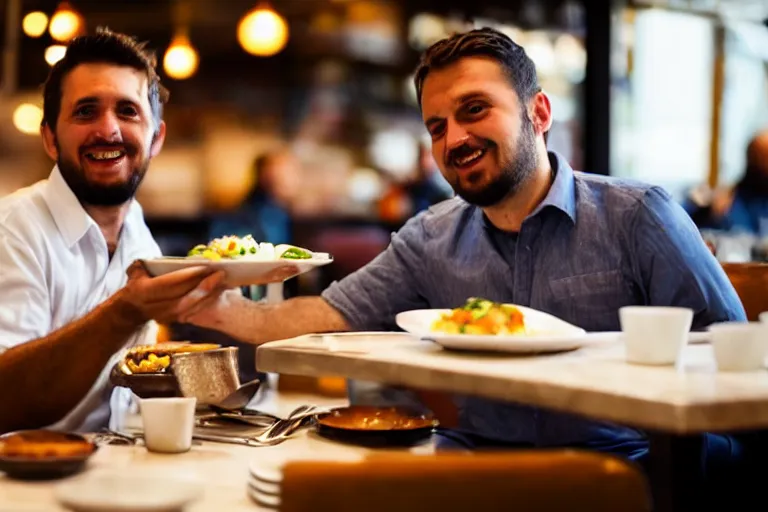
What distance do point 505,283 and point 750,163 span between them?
4.45 m

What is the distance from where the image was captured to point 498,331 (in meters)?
1.79

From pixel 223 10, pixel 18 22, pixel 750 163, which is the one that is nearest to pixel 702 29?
pixel 750 163

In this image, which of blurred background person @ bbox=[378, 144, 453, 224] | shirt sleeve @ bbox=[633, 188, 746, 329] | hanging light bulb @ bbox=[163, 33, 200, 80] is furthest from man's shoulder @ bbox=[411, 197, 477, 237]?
blurred background person @ bbox=[378, 144, 453, 224]

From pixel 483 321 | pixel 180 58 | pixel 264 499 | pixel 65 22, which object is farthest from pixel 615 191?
pixel 180 58

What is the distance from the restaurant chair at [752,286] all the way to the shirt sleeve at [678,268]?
0.29 metres

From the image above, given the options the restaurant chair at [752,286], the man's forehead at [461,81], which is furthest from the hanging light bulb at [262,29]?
the restaurant chair at [752,286]

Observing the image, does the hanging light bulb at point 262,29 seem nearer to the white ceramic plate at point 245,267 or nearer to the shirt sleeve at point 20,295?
the shirt sleeve at point 20,295

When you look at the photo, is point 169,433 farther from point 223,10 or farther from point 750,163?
point 223,10

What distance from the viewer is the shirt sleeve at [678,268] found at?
2.32 metres

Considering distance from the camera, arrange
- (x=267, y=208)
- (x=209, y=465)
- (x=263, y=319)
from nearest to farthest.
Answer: (x=209, y=465)
(x=263, y=319)
(x=267, y=208)

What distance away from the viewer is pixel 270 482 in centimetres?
162

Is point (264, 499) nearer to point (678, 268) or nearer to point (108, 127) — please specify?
point (678, 268)

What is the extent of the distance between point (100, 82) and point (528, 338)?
1662mm

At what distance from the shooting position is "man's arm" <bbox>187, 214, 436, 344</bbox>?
2.66 meters
